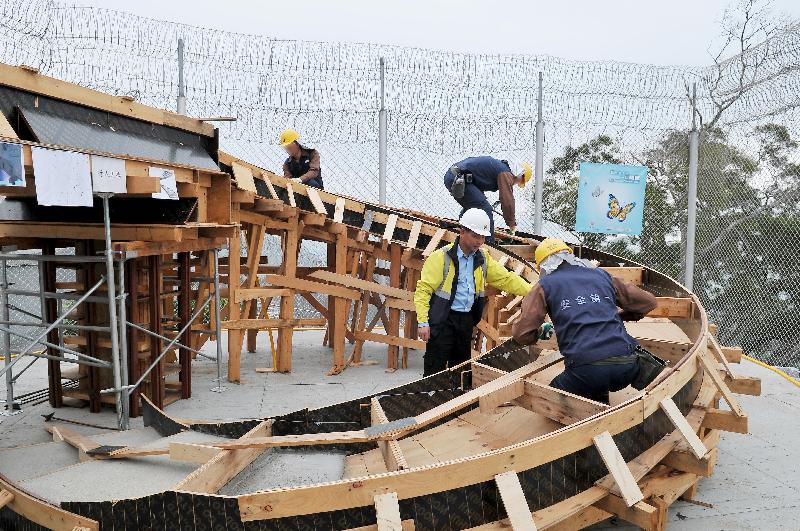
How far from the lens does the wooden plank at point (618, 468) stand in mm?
3650

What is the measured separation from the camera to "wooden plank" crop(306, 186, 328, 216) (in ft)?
28.3

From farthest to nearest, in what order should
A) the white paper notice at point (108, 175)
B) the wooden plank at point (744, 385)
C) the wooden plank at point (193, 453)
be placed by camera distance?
the wooden plank at point (744, 385)
the white paper notice at point (108, 175)
the wooden plank at point (193, 453)

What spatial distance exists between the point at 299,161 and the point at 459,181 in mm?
2945

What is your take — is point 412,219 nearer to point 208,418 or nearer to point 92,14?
point 208,418

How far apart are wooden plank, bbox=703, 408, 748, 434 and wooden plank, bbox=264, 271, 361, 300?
4.83m

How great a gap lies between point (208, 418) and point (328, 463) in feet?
9.54

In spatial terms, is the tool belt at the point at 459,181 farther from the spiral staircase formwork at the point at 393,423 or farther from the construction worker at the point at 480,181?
the spiral staircase formwork at the point at 393,423

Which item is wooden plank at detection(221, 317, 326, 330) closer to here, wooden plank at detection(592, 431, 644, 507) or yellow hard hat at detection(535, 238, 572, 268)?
yellow hard hat at detection(535, 238, 572, 268)

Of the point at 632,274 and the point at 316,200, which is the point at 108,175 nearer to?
the point at 316,200

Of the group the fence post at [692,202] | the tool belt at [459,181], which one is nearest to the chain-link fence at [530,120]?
the fence post at [692,202]

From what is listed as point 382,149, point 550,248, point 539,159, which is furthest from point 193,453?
point 539,159

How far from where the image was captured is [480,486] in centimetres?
356

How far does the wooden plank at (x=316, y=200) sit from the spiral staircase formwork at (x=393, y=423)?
214 mm

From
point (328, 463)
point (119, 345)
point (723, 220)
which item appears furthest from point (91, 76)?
point (723, 220)
